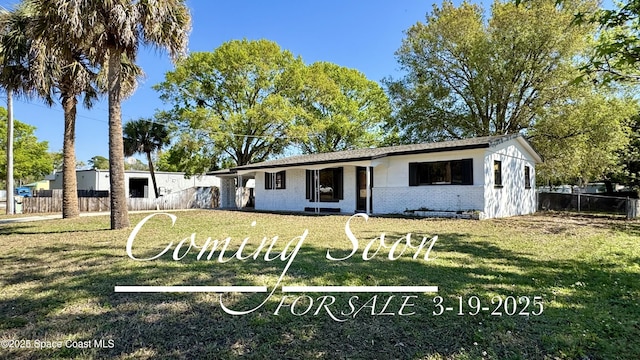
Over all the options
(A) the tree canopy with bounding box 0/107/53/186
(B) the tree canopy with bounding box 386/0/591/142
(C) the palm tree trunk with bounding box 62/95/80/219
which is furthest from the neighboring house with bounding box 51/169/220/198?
(B) the tree canopy with bounding box 386/0/591/142

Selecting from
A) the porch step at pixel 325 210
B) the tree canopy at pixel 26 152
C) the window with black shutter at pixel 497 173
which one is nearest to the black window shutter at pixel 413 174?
the window with black shutter at pixel 497 173

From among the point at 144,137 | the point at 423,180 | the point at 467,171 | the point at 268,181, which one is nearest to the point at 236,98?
the point at 144,137

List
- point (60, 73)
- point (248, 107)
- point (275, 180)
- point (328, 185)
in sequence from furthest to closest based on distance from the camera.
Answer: point (248, 107)
point (275, 180)
point (328, 185)
point (60, 73)

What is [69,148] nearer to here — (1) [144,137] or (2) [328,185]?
(2) [328,185]

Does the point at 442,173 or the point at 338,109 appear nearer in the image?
the point at 442,173

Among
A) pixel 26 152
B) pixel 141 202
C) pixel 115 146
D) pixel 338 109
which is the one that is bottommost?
pixel 141 202

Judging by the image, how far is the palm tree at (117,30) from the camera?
8.67m

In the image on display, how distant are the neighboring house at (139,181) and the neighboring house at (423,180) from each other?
52.1 feet

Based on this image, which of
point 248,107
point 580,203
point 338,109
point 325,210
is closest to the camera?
point 325,210

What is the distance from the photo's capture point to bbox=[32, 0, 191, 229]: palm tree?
28.5 ft

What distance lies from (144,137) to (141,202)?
6495mm

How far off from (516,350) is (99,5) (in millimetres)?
11011

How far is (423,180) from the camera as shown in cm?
1472

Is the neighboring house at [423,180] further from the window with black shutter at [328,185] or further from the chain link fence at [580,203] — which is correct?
the chain link fence at [580,203]
